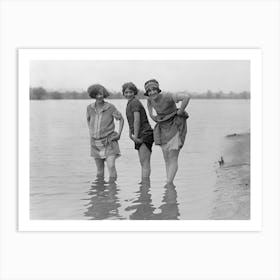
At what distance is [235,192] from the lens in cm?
429

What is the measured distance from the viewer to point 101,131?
14.2 ft

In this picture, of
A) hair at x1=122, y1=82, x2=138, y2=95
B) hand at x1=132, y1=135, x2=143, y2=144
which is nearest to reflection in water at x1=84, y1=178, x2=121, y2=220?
hand at x1=132, y1=135, x2=143, y2=144

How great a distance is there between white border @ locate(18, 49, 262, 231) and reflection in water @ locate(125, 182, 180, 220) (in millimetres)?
35

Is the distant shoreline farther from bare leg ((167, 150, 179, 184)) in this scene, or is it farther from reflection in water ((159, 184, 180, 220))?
reflection in water ((159, 184, 180, 220))

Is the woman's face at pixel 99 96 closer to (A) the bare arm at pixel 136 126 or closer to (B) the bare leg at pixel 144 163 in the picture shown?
(A) the bare arm at pixel 136 126

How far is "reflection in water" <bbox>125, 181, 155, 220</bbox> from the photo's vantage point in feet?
14.1

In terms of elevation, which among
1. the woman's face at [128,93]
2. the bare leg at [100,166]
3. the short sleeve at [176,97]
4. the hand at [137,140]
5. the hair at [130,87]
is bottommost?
the bare leg at [100,166]

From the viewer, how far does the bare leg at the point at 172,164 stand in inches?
169

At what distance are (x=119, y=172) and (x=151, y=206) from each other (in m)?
0.27

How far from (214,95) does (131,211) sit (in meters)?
0.81

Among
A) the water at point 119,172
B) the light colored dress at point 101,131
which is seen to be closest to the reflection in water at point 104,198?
the water at point 119,172

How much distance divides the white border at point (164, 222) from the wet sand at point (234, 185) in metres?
0.03
